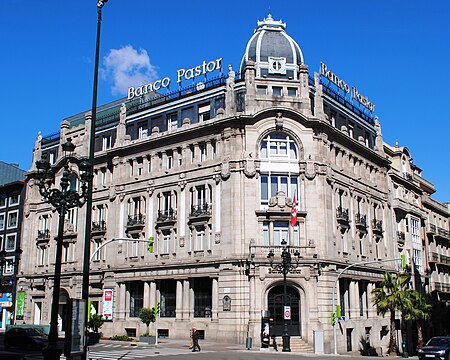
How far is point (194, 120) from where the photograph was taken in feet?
171

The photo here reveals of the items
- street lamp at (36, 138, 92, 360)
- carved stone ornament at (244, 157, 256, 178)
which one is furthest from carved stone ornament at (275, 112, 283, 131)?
street lamp at (36, 138, 92, 360)

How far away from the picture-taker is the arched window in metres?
47.7

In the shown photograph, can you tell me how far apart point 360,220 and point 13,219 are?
44030mm

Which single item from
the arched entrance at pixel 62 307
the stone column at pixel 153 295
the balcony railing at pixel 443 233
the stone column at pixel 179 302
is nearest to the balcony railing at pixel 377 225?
the stone column at pixel 179 302

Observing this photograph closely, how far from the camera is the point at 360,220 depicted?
5412 centimetres

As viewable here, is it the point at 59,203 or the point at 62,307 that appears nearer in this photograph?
the point at 59,203

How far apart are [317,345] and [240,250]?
9.61 metres

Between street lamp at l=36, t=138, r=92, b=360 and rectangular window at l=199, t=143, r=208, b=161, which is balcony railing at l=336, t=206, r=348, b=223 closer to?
rectangular window at l=199, t=143, r=208, b=161

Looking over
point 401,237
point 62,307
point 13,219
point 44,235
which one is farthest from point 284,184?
point 13,219

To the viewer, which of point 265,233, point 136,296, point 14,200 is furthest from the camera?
point 14,200

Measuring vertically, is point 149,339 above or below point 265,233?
below

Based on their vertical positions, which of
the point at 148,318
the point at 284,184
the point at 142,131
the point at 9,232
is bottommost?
the point at 148,318

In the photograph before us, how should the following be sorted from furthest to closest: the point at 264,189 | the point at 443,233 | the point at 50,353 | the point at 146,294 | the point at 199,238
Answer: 1. the point at 443,233
2. the point at 146,294
3. the point at 199,238
4. the point at 264,189
5. the point at 50,353

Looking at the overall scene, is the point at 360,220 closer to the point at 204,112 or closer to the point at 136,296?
the point at 204,112
